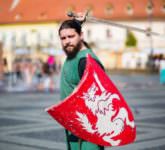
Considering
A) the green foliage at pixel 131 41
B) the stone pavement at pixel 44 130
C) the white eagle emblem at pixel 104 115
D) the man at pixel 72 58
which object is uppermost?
the man at pixel 72 58

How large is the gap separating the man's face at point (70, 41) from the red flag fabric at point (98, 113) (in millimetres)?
221

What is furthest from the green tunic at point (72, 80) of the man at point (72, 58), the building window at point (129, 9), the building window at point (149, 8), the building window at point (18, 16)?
the building window at point (18, 16)

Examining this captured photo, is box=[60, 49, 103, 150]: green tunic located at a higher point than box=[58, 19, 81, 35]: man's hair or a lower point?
lower

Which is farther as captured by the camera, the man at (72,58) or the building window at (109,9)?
the building window at (109,9)

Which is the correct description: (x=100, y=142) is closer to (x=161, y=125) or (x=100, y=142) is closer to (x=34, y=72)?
(x=161, y=125)

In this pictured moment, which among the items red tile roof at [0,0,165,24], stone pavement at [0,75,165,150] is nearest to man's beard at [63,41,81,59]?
stone pavement at [0,75,165,150]

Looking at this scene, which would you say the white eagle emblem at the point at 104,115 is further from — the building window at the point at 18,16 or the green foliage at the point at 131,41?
the building window at the point at 18,16

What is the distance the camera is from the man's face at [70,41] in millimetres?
5105

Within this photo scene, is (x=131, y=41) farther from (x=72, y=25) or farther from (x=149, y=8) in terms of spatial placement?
(x=72, y=25)

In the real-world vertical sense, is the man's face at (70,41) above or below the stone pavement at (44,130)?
above

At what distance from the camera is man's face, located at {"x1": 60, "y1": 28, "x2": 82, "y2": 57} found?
16.8 ft

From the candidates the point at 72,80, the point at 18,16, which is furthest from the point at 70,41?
the point at 18,16

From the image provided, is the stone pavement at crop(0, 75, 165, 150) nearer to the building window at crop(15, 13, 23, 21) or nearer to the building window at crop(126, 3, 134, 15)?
the building window at crop(126, 3, 134, 15)

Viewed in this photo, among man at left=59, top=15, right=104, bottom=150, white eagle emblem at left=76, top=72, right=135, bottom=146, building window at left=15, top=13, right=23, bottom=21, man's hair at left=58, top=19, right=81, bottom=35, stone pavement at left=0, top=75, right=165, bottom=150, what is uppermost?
man's hair at left=58, top=19, right=81, bottom=35
